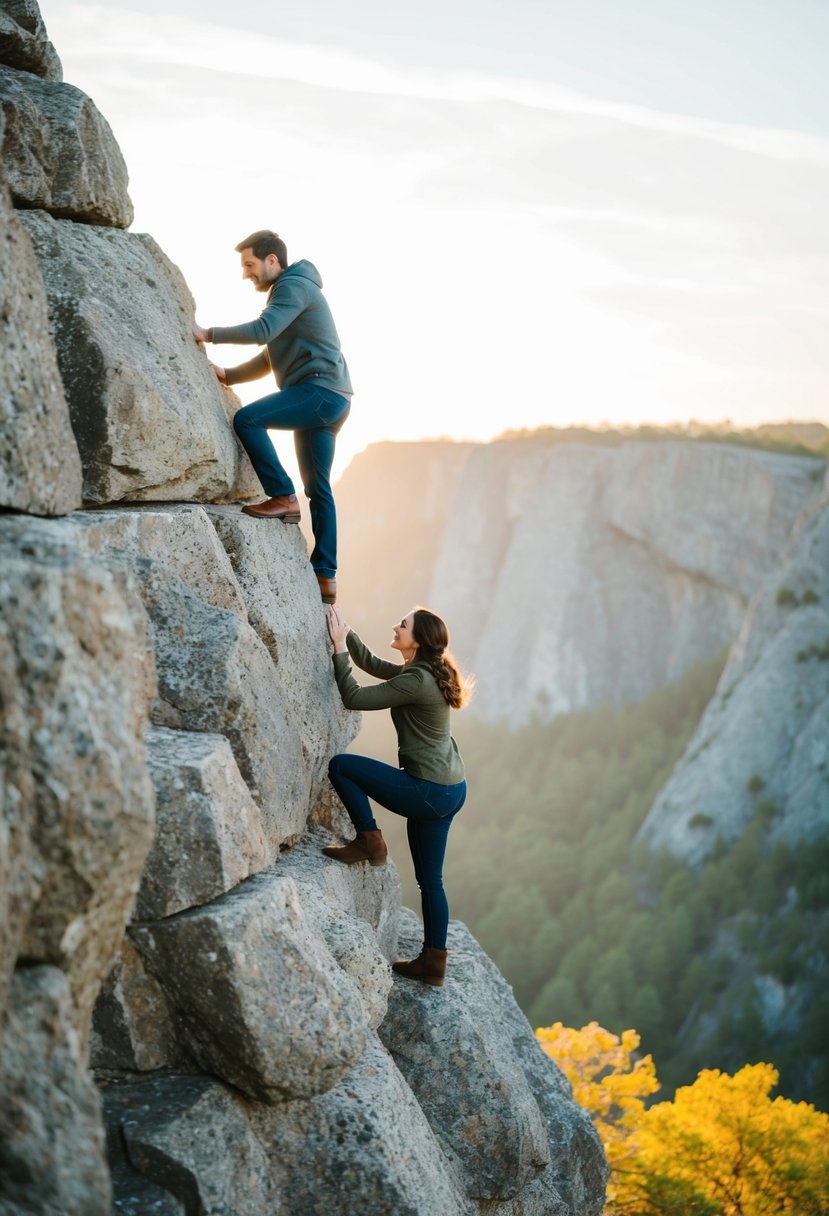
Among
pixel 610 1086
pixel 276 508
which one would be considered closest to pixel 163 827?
pixel 276 508

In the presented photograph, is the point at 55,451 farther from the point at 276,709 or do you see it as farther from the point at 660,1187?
the point at 660,1187

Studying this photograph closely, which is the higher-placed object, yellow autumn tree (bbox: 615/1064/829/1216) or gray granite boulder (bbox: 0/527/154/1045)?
gray granite boulder (bbox: 0/527/154/1045)

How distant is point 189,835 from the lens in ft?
18.1

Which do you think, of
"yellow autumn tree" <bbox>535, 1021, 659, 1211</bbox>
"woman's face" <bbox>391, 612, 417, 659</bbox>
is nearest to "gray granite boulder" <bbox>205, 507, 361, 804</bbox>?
"woman's face" <bbox>391, 612, 417, 659</bbox>

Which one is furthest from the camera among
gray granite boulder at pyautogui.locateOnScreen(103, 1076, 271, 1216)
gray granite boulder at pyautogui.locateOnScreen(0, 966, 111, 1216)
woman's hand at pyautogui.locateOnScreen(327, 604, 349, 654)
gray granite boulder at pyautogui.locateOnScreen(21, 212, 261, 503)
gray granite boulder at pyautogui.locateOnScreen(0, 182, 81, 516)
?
woman's hand at pyautogui.locateOnScreen(327, 604, 349, 654)

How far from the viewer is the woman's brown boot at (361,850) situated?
778 centimetres

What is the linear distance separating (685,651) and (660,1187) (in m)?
51.9

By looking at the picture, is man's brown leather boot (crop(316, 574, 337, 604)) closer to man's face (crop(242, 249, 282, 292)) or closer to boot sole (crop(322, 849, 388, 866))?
boot sole (crop(322, 849, 388, 866))

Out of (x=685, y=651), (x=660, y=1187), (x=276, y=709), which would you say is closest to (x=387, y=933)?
(x=276, y=709)

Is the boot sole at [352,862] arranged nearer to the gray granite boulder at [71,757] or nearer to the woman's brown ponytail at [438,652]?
the woman's brown ponytail at [438,652]

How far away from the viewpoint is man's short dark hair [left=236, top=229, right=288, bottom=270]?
26.2 ft

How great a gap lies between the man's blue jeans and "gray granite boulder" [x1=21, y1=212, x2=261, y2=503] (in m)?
0.27

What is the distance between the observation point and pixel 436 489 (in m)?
93.9

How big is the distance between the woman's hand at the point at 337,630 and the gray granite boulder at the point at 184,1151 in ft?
11.1
